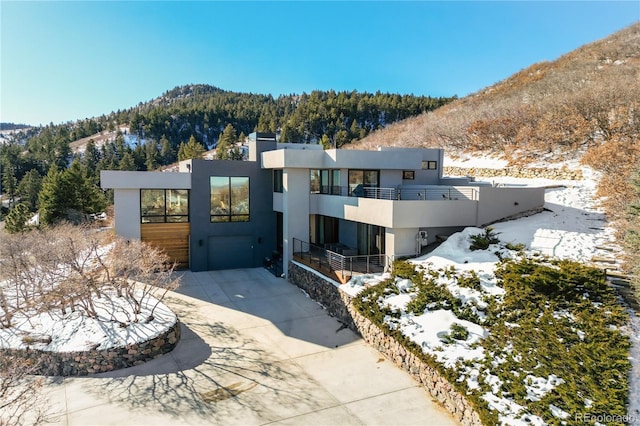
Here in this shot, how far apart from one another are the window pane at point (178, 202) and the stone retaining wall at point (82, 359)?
9.30 meters

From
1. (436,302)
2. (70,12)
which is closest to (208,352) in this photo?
(436,302)

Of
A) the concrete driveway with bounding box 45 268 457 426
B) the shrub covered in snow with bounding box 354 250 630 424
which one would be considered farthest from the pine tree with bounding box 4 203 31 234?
the shrub covered in snow with bounding box 354 250 630 424

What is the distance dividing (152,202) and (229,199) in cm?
364

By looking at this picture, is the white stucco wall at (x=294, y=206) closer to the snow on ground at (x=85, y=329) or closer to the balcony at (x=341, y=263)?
the balcony at (x=341, y=263)

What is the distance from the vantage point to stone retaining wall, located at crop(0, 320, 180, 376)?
31.6 ft

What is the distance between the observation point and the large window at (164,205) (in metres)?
17.9

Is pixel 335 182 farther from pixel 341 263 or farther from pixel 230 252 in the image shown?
pixel 230 252

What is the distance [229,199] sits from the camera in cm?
1898

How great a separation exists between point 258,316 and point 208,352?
287 cm

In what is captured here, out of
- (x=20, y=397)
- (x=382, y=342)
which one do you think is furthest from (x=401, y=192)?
(x=20, y=397)

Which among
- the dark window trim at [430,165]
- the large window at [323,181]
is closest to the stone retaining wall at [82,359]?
the large window at [323,181]

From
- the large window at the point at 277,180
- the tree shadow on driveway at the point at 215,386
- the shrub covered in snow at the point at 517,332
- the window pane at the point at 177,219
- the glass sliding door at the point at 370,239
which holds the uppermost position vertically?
the large window at the point at 277,180

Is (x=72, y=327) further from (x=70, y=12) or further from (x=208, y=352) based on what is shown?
(x=70, y=12)

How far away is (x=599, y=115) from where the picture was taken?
23516 millimetres
